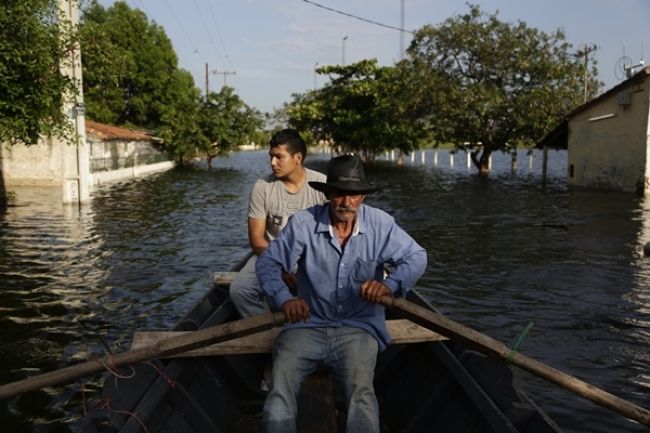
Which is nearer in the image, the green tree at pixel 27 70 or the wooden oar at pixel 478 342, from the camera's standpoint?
the wooden oar at pixel 478 342

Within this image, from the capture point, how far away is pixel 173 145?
5084 centimetres

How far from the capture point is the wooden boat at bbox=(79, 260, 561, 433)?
3717 millimetres

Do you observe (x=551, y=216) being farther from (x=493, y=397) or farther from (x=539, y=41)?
(x=539, y=41)

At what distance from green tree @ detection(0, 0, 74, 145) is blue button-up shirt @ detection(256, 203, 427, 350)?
1149cm

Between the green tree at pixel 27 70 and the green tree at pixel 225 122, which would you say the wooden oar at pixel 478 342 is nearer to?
the green tree at pixel 27 70

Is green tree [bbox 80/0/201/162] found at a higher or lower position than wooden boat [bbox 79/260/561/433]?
higher

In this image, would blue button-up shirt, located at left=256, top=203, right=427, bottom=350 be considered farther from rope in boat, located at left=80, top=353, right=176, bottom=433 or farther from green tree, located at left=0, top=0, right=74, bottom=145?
green tree, located at left=0, top=0, right=74, bottom=145

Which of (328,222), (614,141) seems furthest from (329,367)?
(614,141)

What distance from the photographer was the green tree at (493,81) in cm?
3494

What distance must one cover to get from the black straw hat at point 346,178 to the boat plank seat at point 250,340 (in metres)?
1.28

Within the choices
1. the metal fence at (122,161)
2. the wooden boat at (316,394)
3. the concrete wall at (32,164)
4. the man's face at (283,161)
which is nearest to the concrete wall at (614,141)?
the man's face at (283,161)

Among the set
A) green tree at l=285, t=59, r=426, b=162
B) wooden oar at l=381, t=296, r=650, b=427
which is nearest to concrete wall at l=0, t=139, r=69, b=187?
green tree at l=285, t=59, r=426, b=162

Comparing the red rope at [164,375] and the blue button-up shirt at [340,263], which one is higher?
the blue button-up shirt at [340,263]

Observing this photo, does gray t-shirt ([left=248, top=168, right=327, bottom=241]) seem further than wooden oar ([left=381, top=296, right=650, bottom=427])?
Yes
